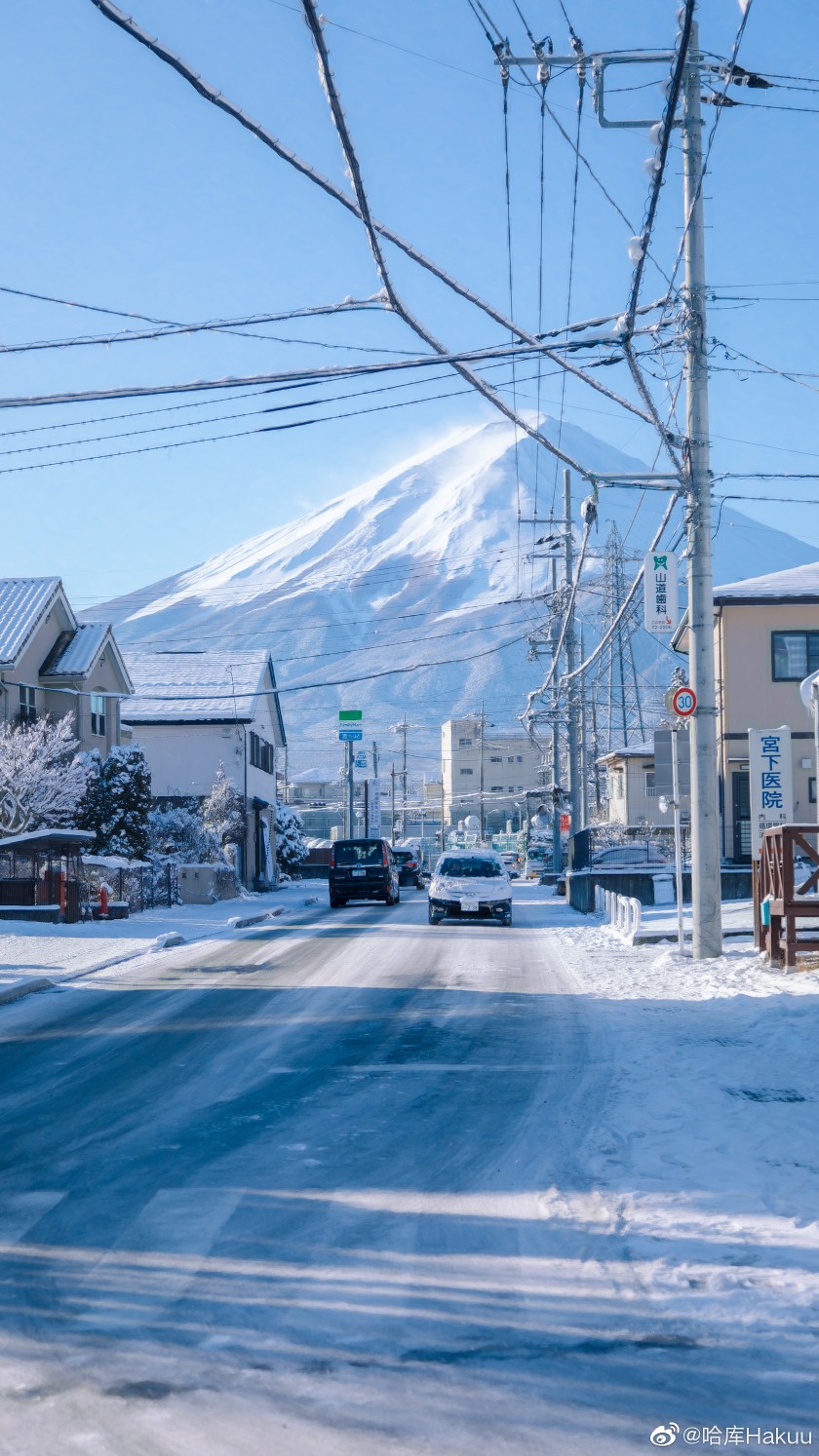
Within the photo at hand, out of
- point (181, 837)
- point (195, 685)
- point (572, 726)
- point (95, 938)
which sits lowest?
point (95, 938)

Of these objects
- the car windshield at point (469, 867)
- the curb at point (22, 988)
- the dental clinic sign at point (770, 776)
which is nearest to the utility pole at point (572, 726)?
the car windshield at point (469, 867)

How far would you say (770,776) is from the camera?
22734 mm

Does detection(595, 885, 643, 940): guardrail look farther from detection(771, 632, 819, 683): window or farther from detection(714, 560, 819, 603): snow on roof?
detection(771, 632, 819, 683): window

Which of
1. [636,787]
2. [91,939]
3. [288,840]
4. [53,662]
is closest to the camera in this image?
[91,939]

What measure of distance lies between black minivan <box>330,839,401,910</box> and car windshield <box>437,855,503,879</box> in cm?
862

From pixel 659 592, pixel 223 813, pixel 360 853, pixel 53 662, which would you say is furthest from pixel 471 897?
pixel 223 813

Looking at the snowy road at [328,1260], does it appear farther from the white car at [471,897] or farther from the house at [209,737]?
the house at [209,737]

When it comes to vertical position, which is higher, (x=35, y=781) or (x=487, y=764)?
(x=487, y=764)

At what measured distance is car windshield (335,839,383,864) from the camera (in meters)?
39.4

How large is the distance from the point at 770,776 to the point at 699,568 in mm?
5663

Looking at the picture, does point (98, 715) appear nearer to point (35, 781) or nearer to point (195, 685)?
point (35, 781)

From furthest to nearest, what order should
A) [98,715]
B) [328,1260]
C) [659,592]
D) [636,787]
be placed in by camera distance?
[636,787]
[98,715]
[659,592]
[328,1260]

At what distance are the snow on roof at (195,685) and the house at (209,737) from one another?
4 centimetres

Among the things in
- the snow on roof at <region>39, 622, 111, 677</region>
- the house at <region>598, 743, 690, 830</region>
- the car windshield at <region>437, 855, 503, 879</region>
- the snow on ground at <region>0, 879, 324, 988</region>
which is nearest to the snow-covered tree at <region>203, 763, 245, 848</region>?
the snow on roof at <region>39, 622, 111, 677</region>
